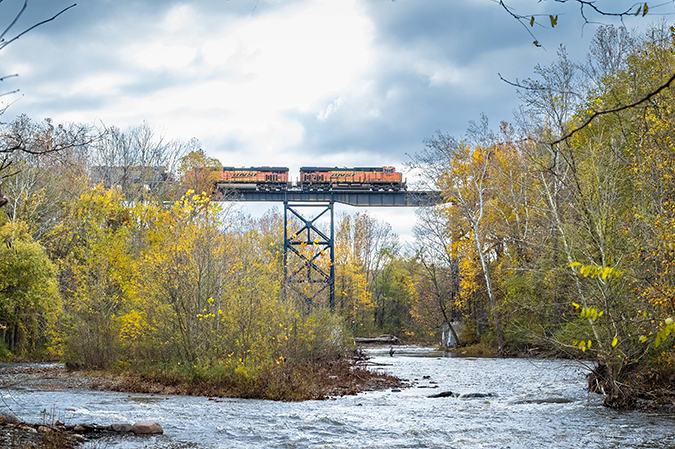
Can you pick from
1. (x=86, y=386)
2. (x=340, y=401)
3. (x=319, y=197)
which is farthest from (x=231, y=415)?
(x=319, y=197)

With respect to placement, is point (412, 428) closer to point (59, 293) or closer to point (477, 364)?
point (477, 364)

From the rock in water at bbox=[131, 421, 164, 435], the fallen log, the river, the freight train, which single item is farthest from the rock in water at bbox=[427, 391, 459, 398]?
the fallen log

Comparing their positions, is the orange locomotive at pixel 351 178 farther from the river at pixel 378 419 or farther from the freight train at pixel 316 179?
the river at pixel 378 419

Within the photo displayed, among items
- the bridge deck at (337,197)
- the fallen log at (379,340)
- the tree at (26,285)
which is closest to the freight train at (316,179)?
the bridge deck at (337,197)

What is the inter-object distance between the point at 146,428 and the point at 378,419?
377 centimetres

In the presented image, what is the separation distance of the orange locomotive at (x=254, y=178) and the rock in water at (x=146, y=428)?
33385 mm

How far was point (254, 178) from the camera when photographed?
43.1 metres

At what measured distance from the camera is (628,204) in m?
15.4

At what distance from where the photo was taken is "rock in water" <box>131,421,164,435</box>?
8344 millimetres

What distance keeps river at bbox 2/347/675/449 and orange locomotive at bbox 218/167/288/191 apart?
29.7 metres

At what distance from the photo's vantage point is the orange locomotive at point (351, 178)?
41.5 metres

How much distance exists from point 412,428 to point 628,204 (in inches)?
367

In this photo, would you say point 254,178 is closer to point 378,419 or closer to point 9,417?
point 378,419

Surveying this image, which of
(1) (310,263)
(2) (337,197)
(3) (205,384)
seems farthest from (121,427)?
→ (2) (337,197)
